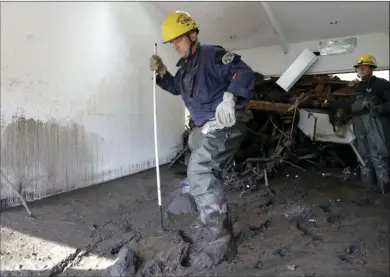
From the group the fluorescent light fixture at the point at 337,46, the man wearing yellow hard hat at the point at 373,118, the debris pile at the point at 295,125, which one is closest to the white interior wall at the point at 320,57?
the fluorescent light fixture at the point at 337,46

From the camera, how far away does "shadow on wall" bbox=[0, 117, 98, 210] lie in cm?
299

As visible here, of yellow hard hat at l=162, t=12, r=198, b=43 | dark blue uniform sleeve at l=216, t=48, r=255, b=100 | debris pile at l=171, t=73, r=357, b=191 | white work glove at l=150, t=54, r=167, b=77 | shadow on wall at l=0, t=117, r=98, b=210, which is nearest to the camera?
dark blue uniform sleeve at l=216, t=48, r=255, b=100

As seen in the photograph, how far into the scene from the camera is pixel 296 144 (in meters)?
5.73

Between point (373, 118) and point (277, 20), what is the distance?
A: 2.16 m

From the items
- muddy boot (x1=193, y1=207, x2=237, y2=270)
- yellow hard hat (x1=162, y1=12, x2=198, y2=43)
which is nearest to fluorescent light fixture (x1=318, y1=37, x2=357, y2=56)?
yellow hard hat (x1=162, y1=12, x2=198, y2=43)

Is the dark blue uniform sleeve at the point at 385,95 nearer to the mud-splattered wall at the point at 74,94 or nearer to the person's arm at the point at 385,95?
the person's arm at the point at 385,95

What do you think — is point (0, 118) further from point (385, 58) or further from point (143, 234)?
point (385, 58)

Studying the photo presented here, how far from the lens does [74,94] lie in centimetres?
374

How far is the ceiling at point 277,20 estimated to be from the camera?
4.57 metres

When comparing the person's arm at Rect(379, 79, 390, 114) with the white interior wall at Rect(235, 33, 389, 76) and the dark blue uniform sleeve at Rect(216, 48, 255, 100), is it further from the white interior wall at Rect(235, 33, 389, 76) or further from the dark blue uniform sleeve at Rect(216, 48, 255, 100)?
the dark blue uniform sleeve at Rect(216, 48, 255, 100)

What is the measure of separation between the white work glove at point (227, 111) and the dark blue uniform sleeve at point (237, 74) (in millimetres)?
62

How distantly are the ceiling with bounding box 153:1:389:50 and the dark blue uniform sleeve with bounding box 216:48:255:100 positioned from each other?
2956mm

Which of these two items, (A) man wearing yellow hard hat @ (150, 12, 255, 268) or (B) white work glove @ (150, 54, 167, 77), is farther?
(B) white work glove @ (150, 54, 167, 77)

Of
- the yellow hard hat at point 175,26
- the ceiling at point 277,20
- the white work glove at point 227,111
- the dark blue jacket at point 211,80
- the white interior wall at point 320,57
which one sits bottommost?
the white work glove at point 227,111
